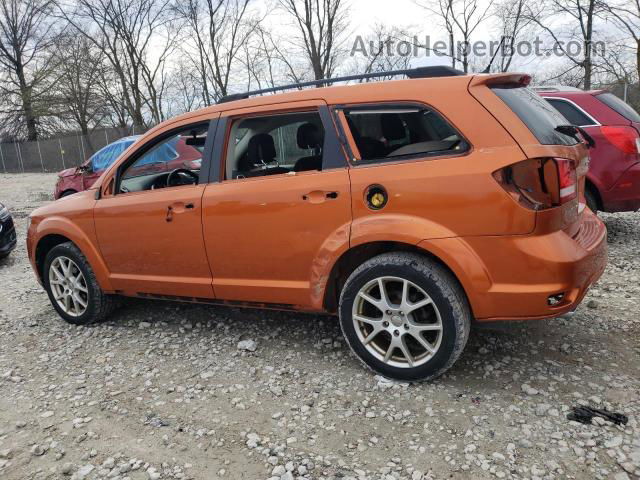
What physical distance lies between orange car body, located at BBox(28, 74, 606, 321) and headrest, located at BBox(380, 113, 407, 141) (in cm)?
11

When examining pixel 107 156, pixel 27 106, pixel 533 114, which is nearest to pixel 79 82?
pixel 27 106

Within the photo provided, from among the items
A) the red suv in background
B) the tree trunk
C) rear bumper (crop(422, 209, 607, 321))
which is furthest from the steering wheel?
the tree trunk

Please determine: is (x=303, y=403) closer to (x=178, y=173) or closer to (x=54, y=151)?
(x=178, y=173)

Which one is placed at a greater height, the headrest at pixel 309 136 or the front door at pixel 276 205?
the headrest at pixel 309 136

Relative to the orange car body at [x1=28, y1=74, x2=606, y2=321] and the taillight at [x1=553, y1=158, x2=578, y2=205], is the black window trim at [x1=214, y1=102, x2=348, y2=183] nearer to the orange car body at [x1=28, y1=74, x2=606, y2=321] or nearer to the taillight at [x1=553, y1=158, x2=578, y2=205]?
the orange car body at [x1=28, y1=74, x2=606, y2=321]

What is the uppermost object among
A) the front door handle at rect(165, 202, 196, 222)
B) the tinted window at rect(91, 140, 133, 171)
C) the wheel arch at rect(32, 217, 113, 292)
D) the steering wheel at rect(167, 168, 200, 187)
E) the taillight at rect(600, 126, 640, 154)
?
the tinted window at rect(91, 140, 133, 171)

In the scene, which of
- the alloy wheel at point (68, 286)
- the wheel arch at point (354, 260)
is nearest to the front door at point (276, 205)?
the wheel arch at point (354, 260)

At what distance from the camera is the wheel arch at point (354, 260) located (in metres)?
2.83

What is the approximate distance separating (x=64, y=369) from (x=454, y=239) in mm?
2899

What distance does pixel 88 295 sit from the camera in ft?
13.9

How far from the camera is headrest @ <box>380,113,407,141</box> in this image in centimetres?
296

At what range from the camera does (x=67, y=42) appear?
31.4 meters

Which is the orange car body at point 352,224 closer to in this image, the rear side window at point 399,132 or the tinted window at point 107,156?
the rear side window at point 399,132

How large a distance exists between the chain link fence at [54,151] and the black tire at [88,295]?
27.2 meters
